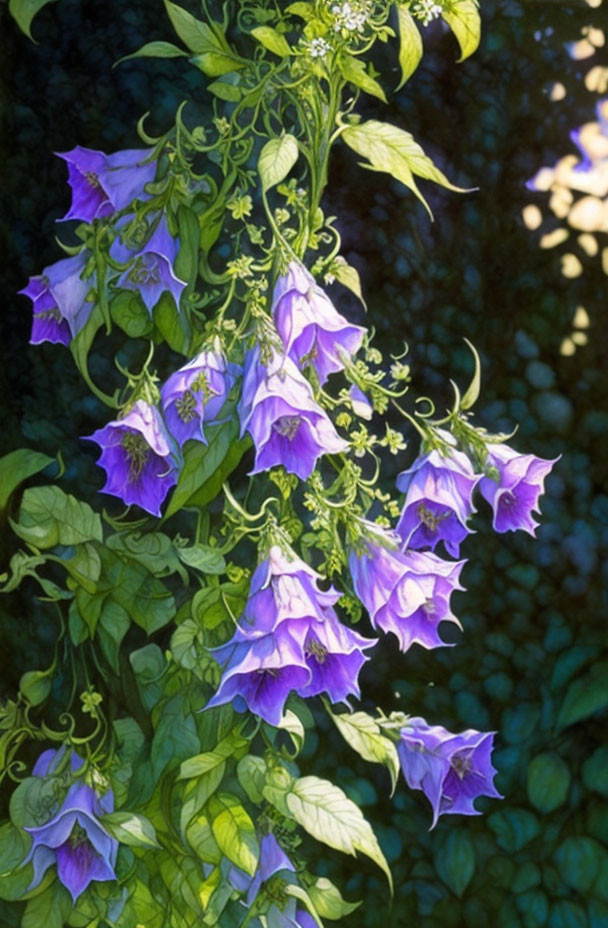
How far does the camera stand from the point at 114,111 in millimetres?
1181

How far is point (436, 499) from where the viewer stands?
1.15 metres

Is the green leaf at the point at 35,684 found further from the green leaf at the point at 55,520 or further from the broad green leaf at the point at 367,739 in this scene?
the broad green leaf at the point at 367,739

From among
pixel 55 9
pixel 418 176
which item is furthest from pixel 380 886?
pixel 55 9

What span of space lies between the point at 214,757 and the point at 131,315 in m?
0.47

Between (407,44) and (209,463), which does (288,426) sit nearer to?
(209,463)

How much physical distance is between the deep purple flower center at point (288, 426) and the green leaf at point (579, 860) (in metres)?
0.53

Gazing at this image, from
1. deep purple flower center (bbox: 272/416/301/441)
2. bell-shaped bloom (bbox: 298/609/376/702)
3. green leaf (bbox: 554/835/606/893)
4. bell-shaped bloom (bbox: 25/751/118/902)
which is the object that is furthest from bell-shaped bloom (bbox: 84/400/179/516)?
green leaf (bbox: 554/835/606/893)

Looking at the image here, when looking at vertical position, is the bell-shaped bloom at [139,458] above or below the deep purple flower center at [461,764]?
above

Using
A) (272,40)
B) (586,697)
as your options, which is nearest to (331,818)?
(586,697)

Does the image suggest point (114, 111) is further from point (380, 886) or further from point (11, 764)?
point (380, 886)

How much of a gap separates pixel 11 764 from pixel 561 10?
1.00 meters

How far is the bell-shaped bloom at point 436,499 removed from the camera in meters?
1.15

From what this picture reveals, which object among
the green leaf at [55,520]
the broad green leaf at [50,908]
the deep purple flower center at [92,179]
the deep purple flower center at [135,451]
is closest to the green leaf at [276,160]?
the deep purple flower center at [92,179]

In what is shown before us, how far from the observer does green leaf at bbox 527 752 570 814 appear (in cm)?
119
